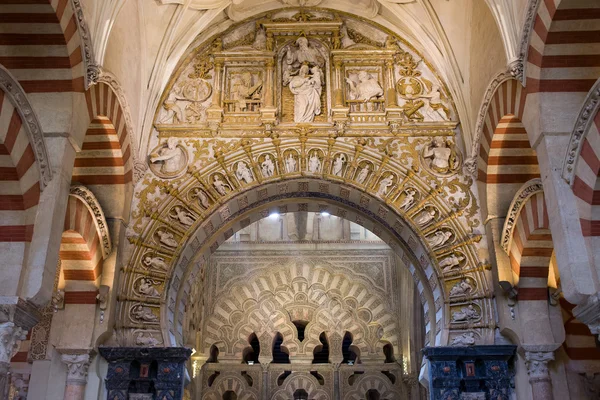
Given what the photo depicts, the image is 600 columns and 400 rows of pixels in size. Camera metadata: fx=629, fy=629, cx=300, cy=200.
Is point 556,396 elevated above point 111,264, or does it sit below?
below

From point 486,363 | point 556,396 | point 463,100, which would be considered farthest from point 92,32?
point 556,396

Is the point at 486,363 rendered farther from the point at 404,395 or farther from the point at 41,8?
the point at 41,8

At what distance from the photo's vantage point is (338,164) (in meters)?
9.74

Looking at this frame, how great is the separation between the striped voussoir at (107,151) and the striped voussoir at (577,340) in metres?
6.78

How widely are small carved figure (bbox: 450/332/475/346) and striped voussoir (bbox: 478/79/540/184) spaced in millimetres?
2248

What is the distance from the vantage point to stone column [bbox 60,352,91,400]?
834 centimetres

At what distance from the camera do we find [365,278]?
1438 cm

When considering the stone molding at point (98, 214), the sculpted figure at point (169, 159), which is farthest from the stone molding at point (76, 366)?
the sculpted figure at point (169, 159)

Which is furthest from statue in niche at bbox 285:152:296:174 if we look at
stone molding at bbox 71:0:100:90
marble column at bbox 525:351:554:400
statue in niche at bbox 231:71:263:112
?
marble column at bbox 525:351:554:400

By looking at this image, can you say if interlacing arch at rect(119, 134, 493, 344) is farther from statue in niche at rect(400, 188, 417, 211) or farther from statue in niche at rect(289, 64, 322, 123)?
statue in niche at rect(289, 64, 322, 123)

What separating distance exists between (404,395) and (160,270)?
22.2 ft

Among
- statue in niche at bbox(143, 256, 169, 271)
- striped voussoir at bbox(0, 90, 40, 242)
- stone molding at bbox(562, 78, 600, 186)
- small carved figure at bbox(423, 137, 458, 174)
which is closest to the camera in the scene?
stone molding at bbox(562, 78, 600, 186)

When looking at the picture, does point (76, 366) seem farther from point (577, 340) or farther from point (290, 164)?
point (577, 340)

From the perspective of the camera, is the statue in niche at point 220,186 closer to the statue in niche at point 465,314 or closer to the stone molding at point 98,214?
the stone molding at point 98,214
